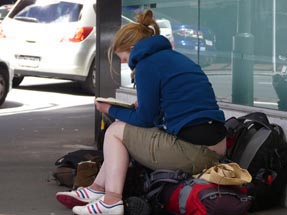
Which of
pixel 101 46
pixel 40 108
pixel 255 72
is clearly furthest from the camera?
pixel 40 108

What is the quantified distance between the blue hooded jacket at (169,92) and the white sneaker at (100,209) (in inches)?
21.9

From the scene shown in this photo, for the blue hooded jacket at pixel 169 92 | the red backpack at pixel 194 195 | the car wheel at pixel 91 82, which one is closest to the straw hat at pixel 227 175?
the red backpack at pixel 194 195

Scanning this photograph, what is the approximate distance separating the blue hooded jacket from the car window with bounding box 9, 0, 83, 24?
721 cm

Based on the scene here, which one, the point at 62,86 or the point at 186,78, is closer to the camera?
the point at 186,78

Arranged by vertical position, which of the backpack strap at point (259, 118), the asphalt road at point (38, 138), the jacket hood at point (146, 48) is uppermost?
the jacket hood at point (146, 48)

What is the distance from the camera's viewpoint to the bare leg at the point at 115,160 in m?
4.32

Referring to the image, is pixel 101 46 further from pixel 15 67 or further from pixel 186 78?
pixel 15 67

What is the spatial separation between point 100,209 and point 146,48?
109cm

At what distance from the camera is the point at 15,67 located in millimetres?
11641

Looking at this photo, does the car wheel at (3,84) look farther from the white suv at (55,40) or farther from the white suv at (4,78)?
the white suv at (55,40)

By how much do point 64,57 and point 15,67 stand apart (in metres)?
1.00

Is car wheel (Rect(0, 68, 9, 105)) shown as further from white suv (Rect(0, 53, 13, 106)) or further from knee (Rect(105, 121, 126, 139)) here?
knee (Rect(105, 121, 126, 139))

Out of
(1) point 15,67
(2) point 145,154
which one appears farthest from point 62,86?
(2) point 145,154

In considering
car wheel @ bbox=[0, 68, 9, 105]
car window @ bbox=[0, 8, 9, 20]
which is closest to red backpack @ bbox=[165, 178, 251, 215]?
car wheel @ bbox=[0, 68, 9, 105]
